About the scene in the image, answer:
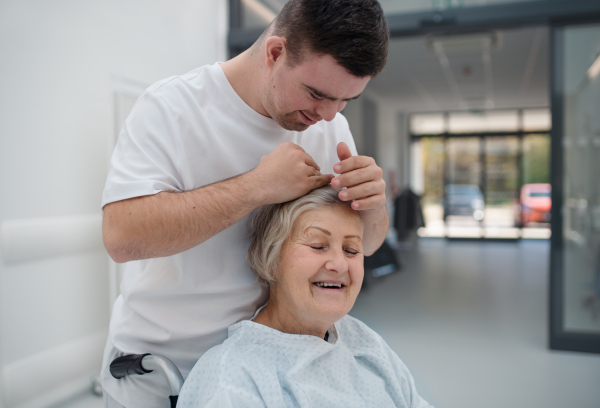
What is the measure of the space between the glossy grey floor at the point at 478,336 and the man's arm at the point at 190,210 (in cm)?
246

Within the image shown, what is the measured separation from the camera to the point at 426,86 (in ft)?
28.3

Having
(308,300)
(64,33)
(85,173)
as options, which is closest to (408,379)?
(308,300)

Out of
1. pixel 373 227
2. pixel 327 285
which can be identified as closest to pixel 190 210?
pixel 327 285

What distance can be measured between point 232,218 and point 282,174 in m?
0.15

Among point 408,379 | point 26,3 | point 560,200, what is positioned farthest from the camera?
point 560,200

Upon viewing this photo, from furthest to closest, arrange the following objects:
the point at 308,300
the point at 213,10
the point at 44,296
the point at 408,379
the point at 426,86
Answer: the point at 426,86 < the point at 213,10 < the point at 44,296 < the point at 408,379 < the point at 308,300

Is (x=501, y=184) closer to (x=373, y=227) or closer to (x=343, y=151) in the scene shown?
(x=373, y=227)

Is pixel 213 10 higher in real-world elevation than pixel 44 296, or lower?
higher

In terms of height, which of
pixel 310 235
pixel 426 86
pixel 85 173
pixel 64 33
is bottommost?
pixel 310 235

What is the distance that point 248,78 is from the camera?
121 centimetres

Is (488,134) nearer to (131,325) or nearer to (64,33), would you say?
(64,33)

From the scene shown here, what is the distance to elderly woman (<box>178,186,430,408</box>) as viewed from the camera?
3.63 ft

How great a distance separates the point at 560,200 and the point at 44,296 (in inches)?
157

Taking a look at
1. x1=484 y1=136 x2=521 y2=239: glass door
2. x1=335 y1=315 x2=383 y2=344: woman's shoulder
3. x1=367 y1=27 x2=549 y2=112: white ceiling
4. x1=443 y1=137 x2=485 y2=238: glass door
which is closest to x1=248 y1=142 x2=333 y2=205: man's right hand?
x1=335 y1=315 x2=383 y2=344: woman's shoulder
